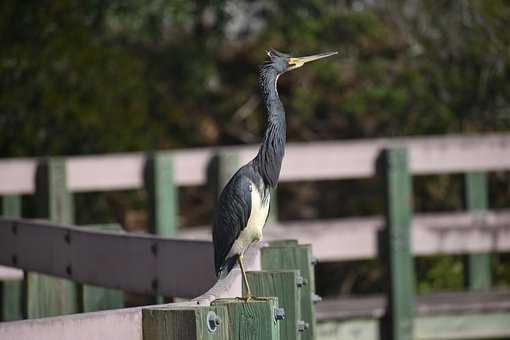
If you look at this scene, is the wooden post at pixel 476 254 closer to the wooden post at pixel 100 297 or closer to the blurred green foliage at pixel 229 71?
the blurred green foliage at pixel 229 71

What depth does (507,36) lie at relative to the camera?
1091 centimetres

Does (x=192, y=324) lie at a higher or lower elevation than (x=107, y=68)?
lower

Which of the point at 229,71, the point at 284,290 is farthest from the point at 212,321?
the point at 229,71

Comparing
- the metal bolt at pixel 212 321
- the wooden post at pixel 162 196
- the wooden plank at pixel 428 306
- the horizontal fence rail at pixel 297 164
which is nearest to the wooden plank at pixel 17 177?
the horizontal fence rail at pixel 297 164

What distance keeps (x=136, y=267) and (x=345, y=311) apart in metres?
2.41

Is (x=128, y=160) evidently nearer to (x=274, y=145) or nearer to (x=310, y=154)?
(x=310, y=154)

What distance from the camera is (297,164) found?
7562mm

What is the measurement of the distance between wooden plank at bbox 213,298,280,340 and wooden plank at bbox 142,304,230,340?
153 mm

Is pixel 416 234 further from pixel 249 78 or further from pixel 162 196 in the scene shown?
pixel 249 78

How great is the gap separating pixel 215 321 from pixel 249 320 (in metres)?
0.18

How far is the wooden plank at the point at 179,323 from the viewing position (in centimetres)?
297

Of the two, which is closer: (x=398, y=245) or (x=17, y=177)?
(x=398, y=245)

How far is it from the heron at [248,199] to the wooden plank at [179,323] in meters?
1.12

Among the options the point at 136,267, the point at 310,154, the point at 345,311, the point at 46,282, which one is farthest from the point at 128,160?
the point at 136,267
